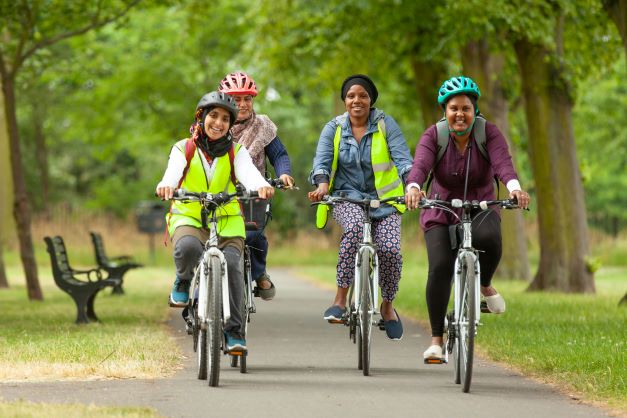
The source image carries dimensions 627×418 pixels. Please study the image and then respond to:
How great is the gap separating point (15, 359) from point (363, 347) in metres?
2.60

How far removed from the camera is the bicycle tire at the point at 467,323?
862cm

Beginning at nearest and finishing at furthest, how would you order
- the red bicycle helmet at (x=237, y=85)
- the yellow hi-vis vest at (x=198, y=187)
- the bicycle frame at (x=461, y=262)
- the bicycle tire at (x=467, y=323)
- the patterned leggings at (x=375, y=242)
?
the bicycle tire at (x=467, y=323) → the bicycle frame at (x=461, y=262) → the yellow hi-vis vest at (x=198, y=187) → the patterned leggings at (x=375, y=242) → the red bicycle helmet at (x=237, y=85)

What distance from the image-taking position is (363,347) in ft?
32.1

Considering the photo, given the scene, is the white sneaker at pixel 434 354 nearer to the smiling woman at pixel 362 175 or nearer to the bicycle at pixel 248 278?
the smiling woman at pixel 362 175

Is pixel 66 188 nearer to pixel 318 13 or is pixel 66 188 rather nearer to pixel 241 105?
pixel 318 13

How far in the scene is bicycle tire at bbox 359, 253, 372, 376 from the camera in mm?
9688

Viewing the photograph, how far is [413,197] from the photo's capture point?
29.3 ft

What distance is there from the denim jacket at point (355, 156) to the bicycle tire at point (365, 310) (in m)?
0.65

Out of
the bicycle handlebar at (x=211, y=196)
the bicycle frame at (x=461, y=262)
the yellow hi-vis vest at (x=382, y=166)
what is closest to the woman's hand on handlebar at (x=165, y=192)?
the bicycle handlebar at (x=211, y=196)

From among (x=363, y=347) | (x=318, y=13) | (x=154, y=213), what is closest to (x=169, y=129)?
(x=154, y=213)

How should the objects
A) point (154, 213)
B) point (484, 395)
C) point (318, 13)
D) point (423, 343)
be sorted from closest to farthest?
point (484, 395)
point (423, 343)
point (318, 13)
point (154, 213)

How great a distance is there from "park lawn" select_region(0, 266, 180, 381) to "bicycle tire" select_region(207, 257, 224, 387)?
2.52ft

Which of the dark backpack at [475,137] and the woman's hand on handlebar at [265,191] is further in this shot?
the dark backpack at [475,137]

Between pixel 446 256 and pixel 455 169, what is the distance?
0.58m
